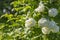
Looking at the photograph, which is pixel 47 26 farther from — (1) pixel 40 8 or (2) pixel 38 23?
(1) pixel 40 8

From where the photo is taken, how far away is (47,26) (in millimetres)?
2967

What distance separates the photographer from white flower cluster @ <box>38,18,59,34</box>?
296 cm

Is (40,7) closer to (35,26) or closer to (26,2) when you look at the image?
(35,26)

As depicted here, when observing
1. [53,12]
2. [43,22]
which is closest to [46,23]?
[43,22]

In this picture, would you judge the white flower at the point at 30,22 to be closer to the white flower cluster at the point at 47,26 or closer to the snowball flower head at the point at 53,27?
the white flower cluster at the point at 47,26

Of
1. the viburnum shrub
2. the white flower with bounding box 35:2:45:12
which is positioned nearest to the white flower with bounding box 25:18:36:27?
the viburnum shrub

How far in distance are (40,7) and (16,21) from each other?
1.58 ft

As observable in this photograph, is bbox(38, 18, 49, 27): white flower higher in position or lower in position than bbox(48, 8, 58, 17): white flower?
lower

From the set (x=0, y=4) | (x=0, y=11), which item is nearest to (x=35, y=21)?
(x=0, y=11)

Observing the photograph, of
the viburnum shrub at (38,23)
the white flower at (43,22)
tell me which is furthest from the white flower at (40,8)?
the white flower at (43,22)

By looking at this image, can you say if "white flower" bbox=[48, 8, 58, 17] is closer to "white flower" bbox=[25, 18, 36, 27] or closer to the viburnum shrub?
the viburnum shrub

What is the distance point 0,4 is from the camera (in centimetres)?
601

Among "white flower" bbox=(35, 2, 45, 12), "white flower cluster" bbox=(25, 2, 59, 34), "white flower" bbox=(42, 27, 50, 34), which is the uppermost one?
"white flower" bbox=(35, 2, 45, 12)

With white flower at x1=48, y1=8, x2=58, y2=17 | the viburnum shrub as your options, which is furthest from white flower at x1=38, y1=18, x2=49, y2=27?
white flower at x1=48, y1=8, x2=58, y2=17
